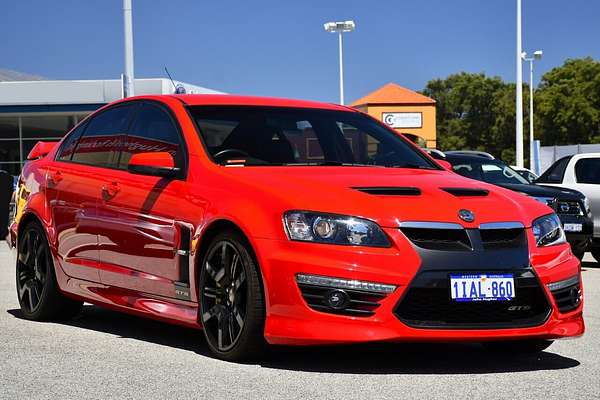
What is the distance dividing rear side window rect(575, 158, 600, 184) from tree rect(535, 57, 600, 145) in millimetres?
68356

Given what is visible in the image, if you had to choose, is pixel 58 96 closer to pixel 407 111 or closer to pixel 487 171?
pixel 487 171

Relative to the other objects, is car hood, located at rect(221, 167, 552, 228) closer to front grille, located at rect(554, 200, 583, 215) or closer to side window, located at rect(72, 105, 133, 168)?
side window, located at rect(72, 105, 133, 168)

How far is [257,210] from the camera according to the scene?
19.6 feet

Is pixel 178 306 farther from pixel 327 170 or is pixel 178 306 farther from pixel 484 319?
pixel 484 319

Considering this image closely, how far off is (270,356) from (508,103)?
98116 mm

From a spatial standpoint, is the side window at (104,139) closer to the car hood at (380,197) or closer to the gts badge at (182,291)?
the gts badge at (182,291)

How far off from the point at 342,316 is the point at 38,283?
343cm

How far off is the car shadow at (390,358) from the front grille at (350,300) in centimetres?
40

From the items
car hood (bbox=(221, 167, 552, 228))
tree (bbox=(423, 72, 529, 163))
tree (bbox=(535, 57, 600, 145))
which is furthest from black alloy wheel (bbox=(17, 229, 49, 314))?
tree (bbox=(423, 72, 529, 163))

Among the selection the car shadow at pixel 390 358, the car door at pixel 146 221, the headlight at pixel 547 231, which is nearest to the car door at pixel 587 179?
the car shadow at pixel 390 358

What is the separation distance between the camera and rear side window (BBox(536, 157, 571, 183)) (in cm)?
1557

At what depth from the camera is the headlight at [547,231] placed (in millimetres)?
6125

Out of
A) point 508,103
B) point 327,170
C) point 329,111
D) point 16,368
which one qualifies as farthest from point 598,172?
point 508,103

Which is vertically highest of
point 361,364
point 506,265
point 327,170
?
point 327,170
